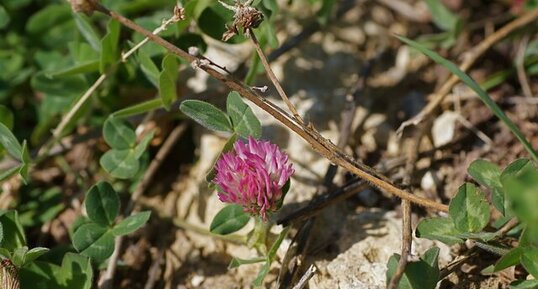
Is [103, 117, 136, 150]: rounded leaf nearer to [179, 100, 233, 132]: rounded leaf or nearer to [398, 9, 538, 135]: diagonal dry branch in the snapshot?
[179, 100, 233, 132]: rounded leaf

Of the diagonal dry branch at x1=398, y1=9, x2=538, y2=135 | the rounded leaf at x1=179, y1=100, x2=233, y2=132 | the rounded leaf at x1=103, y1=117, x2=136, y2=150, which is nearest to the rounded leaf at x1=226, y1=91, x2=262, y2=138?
the rounded leaf at x1=179, y1=100, x2=233, y2=132

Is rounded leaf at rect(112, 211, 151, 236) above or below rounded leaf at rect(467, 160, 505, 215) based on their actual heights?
below

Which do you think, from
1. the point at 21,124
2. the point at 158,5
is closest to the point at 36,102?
the point at 21,124

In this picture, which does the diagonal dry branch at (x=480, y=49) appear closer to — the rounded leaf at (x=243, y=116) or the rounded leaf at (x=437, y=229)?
the rounded leaf at (x=437, y=229)

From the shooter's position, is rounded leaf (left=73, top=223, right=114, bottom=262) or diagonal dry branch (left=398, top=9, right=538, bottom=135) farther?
diagonal dry branch (left=398, top=9, right=538, bottom=135)

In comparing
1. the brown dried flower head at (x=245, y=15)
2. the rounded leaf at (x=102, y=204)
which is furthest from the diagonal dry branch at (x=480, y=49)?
→ the rounded leaf at (x=102, y=204)

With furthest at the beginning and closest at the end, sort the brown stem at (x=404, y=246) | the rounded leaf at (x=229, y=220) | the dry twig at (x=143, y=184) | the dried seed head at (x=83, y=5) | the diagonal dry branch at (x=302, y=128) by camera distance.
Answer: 1. the dry twig at (x=143, y=184)
2. the rounded leaf at (x=229, y=220)
3. the diagonal dry branch at (x=302, y=128)
4. the dried seed head at (x=83, y=5)
5. the brown stem at (x=404, y=246)

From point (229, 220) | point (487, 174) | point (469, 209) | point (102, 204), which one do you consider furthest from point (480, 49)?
point (102, 204)
